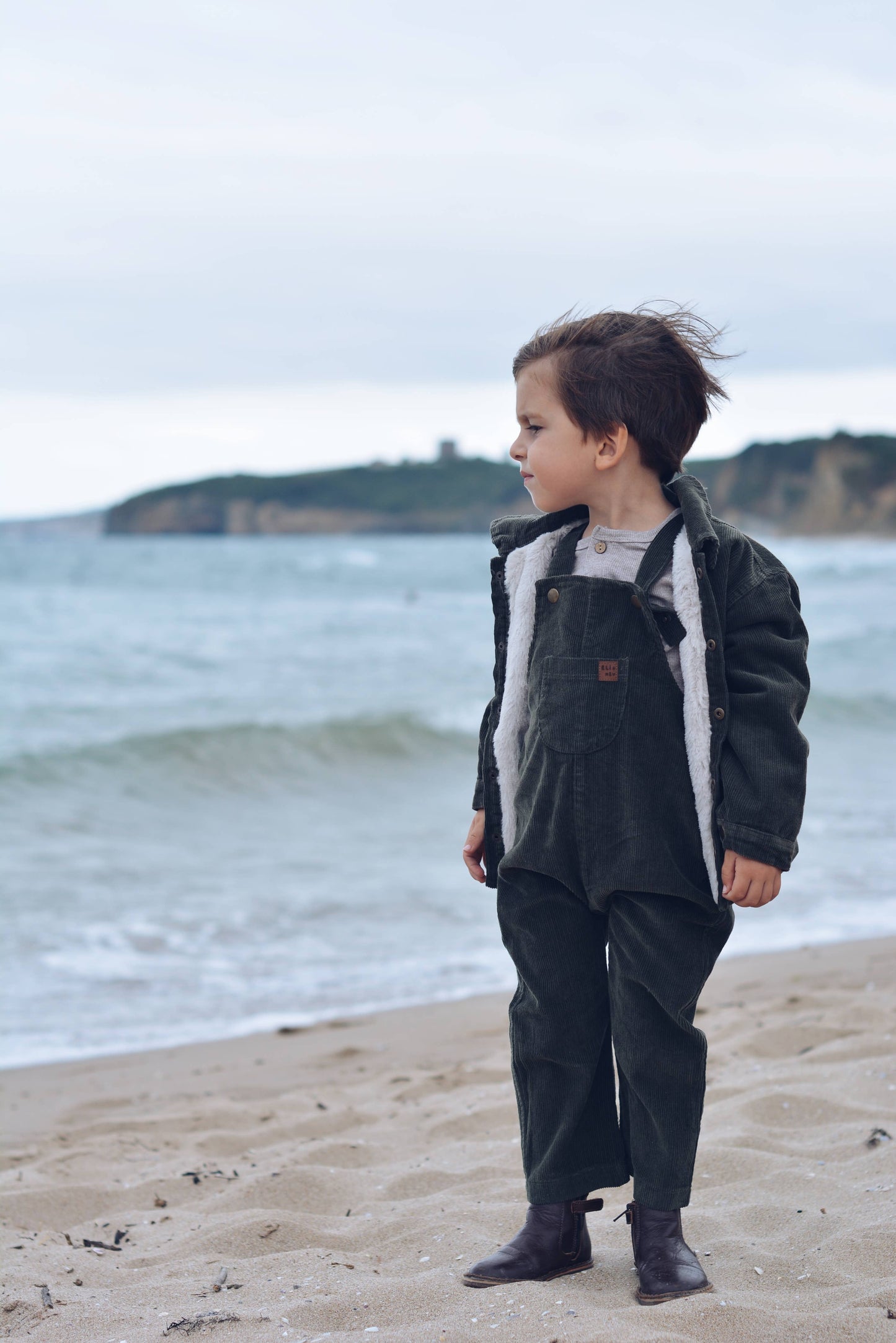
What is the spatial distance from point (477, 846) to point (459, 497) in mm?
84554

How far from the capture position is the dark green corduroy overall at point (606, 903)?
1.84 metres

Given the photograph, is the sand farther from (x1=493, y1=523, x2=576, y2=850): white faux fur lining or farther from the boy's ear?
the boy's ear

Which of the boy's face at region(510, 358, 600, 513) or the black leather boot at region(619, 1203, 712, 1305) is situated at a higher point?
the boy's face at region(510, 358, 600, 513)

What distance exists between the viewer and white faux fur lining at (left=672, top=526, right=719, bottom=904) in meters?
1.80

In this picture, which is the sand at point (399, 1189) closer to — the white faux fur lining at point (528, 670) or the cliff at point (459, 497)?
the white faux fur lining at point (528, 670)

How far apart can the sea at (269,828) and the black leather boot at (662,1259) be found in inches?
103

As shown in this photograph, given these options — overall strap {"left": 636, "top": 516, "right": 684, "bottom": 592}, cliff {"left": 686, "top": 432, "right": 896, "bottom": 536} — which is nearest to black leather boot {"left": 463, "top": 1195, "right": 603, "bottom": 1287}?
overall strap {"left": 636, "top": 516, "right": 684, "bottom": 592}

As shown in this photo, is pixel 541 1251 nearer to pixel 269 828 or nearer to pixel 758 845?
pixel 758 845

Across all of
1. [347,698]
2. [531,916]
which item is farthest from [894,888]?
[347,698]

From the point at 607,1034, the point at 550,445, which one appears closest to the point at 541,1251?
the point at 607,1034

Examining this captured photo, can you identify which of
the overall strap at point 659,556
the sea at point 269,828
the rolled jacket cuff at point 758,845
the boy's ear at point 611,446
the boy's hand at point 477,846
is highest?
the boy's ear at point 611,446

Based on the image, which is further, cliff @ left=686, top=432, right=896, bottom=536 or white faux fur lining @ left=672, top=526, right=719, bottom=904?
cliff @ left=686, top=432, right=896, bottom=536

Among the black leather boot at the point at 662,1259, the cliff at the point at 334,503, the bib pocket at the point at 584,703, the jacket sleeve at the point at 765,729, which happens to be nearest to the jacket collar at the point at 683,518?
the jacket sleeve at the point at 765,729

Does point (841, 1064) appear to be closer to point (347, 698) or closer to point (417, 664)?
point (347, 698)
